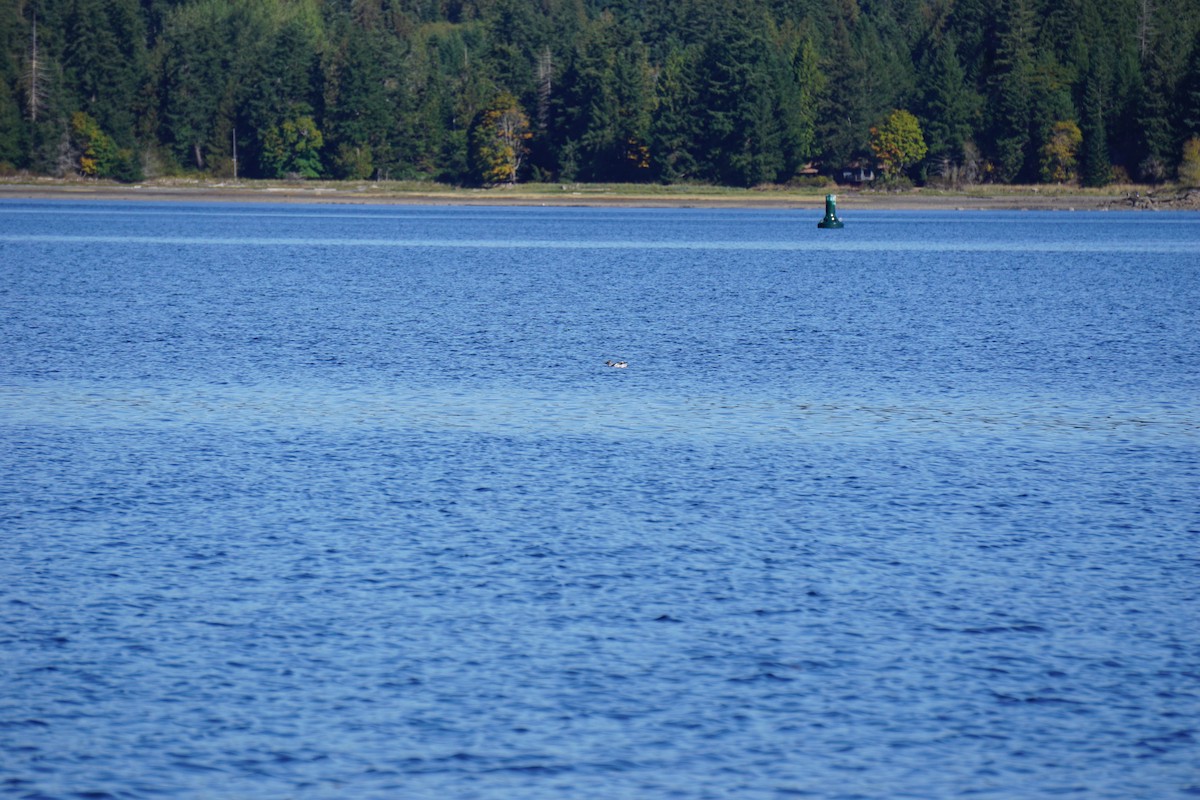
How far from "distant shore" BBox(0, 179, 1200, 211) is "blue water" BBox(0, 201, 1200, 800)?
13146 centimetres

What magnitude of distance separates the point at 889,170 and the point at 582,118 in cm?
3424

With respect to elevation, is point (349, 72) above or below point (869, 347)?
above

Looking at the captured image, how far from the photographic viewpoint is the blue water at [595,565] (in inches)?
441

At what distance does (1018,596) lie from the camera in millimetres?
15547

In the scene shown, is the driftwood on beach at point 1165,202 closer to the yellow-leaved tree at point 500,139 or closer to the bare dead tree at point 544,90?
the bare dead tree at point 544,90

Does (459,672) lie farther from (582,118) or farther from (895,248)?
(582,118)

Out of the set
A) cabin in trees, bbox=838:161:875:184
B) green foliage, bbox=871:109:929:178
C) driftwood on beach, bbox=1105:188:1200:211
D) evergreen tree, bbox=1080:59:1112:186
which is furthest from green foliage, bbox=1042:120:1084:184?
cabin in trees, bbox=838:161:875:184

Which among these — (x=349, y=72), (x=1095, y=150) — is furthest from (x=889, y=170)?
(x=349, y=72)

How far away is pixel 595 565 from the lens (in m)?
16.5

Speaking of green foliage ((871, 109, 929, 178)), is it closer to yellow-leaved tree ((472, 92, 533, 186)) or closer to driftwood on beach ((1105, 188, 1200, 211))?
driftwood on beach ((1105, 188, 1200, 211))

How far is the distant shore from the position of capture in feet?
552

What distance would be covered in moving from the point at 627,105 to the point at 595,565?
542 ft

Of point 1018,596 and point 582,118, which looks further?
point 582,118

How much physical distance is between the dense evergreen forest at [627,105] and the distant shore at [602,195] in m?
1.90
